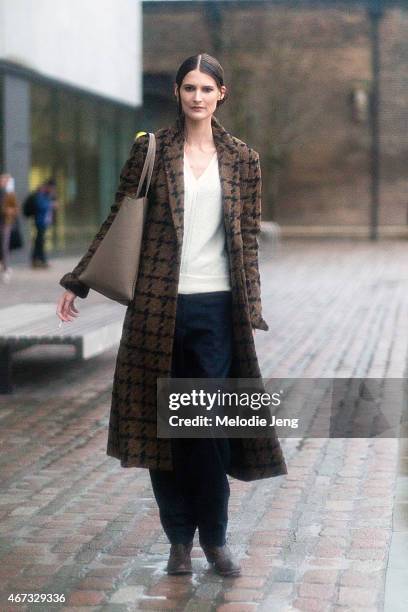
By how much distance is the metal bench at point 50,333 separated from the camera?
8.71 metres

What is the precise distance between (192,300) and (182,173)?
1.43ft

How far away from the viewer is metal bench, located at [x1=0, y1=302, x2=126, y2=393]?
8711mm

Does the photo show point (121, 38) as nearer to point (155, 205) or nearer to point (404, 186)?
point (404, 186)

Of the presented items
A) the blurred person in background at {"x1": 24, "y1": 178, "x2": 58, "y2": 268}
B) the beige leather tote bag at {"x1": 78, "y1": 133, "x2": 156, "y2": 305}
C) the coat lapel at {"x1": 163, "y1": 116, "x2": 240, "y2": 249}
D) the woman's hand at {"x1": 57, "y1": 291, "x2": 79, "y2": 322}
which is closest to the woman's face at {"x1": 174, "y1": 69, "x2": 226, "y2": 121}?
the coat lapel at {"x1": 163, "y1": 116, "x2": 240, "y2": 249}

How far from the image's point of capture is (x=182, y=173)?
4.43m

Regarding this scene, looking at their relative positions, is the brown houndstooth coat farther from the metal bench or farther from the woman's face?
the metal bench

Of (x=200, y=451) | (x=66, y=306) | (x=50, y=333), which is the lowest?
(x=50, y=333)

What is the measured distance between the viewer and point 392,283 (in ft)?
66.4

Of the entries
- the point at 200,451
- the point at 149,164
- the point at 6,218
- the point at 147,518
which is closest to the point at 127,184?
the point at 149,164

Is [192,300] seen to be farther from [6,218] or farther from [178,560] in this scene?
[6,218]

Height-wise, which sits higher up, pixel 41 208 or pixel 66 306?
pixel 66 306

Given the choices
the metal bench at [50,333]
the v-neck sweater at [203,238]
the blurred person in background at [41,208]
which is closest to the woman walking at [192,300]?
the v-neck sweater at [203,238]

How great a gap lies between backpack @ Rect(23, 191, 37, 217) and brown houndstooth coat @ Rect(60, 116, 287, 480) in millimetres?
19016

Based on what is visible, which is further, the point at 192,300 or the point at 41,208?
the point at 41,208
